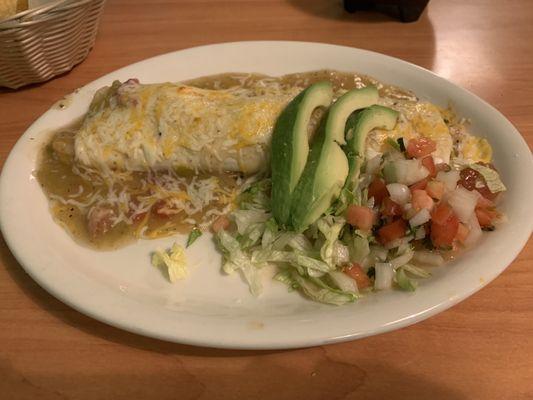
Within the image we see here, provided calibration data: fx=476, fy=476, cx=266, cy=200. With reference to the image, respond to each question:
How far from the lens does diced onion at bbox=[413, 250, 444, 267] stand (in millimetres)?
1637

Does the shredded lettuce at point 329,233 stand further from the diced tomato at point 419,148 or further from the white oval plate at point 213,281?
the diced tomato at point 419,148

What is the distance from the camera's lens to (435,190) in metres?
1.65

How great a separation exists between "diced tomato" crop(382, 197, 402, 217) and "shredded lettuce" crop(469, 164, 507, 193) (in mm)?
403

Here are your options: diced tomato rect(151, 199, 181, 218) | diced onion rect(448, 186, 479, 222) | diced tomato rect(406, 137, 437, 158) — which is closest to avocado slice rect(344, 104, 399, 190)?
diced tomato rect(406, 137, 437, 158)

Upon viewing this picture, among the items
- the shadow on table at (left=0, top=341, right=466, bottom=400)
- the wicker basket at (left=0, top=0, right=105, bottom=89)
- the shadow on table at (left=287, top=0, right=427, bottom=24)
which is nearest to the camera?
the shadow on table at (left=0, top=341, right=466, bottom=400)

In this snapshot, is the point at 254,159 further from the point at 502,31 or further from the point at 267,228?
the point at 502,31

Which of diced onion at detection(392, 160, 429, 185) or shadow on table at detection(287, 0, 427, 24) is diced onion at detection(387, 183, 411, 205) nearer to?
diced onion at detection(392, 160, 429, 185)

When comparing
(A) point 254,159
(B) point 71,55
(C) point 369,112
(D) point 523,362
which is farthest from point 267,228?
(B) point 71,55

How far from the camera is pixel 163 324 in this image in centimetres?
143

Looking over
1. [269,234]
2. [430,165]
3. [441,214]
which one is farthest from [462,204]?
[269,234]

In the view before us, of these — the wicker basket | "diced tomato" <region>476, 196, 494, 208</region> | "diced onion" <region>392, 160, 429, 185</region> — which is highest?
the wicker basket

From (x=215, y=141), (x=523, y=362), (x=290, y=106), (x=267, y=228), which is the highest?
(x=290, y=106)

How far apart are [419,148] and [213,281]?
927mm

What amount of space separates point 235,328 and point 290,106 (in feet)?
3.05
